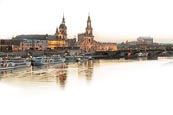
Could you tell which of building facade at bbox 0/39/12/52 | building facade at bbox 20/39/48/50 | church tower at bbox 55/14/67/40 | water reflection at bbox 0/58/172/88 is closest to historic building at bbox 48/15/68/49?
church tower at bbox 55/14/67/40

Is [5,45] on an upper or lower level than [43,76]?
upper

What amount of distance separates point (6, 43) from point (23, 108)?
150m

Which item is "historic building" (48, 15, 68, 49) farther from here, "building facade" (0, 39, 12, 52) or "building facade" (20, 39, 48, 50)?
"building facade" (0, 39, 12, 52)

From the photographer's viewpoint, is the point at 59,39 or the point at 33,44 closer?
the point at 33,44

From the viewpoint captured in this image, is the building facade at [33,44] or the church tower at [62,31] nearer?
the building facade at [33,44]

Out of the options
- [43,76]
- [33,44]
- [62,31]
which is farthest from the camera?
[62,31]

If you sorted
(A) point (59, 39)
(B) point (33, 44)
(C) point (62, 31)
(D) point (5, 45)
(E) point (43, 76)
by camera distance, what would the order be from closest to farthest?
(E) point (43, 76)
(D) point (5, 45)
(B) point (33, 44)
(A) point (59, 39)
(C) point (62, 31)

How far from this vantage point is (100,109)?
1600cm

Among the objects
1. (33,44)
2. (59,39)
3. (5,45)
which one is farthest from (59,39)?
(5,45)

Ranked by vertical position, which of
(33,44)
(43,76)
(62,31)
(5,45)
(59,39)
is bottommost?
(43,76)

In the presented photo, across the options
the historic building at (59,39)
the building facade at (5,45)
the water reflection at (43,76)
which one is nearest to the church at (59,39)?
the historic building at (59,39)

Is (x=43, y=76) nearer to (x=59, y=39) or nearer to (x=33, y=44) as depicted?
(x=33, y=44)

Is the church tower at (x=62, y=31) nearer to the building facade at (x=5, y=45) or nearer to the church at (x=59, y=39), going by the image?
the church at (x=59, y=39)

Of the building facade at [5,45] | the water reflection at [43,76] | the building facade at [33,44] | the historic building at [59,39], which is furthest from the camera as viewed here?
the historic building at [59,39]
